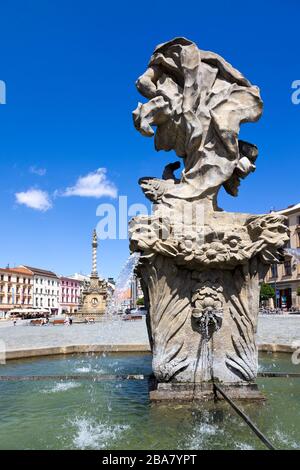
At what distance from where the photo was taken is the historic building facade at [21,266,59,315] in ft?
324

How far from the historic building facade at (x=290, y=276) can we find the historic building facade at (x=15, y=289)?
53.6 m

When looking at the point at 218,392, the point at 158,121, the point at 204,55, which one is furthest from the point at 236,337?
the point at 204,55

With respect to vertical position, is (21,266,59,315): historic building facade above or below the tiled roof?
below

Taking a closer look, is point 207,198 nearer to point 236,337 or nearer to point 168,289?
point 168,289

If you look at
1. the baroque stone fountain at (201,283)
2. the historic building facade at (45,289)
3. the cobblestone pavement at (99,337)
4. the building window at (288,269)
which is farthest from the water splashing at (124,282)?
the historic building facade at (45,289)

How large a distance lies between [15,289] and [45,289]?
41.3 feet

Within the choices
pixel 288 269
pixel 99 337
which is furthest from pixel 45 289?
pixel 99 337

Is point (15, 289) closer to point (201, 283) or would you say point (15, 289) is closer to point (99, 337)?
point (99, 337)

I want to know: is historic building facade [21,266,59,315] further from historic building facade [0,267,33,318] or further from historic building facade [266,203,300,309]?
historic building facade [266,203,300,309]

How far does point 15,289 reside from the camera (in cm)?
9056

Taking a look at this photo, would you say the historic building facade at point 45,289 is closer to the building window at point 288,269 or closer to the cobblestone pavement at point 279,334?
the building window at point 288,269

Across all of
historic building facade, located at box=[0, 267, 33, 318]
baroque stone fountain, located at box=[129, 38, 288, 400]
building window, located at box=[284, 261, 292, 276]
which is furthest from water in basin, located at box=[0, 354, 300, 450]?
historic building facade, located at box=[0, 267, 33, 318]

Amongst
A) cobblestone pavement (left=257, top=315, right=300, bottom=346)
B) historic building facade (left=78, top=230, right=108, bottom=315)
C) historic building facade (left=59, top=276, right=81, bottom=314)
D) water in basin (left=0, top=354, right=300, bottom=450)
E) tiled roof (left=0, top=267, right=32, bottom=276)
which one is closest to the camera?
water in basin (left=0, top=354, right=300, bottom=450)

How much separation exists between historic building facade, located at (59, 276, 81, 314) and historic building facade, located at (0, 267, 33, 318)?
14.4 metres
